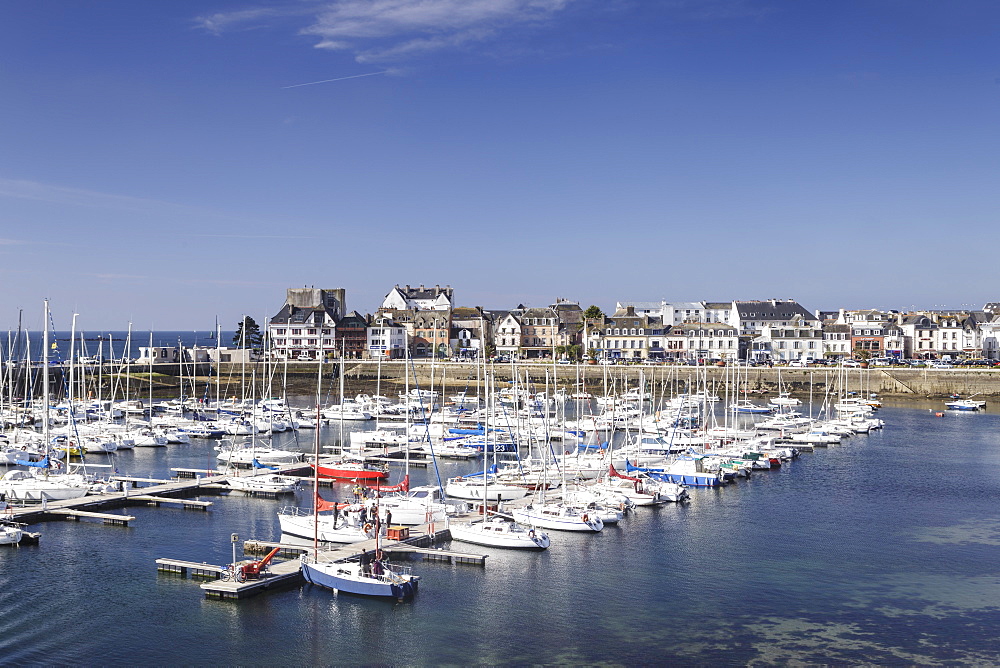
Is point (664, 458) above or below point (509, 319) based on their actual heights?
below

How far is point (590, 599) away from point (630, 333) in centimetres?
10778

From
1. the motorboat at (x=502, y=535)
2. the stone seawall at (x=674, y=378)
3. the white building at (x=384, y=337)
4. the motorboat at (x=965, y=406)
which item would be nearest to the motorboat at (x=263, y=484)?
the motorboat at (x=502, y=535)

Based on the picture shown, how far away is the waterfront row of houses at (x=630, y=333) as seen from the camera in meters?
134

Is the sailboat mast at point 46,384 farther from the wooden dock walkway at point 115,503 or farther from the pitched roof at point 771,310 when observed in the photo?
the pitched roof at point 771,310

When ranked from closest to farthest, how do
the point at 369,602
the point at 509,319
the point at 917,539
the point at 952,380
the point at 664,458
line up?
the point at 369,602
the point at 917,539
the point at 664,458
the point at 952,380
the point at 509,319

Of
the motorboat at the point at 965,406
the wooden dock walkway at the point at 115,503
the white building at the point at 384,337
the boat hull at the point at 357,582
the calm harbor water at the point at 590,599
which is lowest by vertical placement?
the calm harbor water at the point at 590,599

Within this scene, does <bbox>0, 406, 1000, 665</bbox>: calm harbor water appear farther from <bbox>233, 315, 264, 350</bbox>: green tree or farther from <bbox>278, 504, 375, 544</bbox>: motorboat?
<bbox>233, 315, 264, 350</bbox>: green tree

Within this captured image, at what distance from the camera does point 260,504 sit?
46406 mm

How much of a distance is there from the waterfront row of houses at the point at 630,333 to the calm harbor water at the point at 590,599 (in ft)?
288

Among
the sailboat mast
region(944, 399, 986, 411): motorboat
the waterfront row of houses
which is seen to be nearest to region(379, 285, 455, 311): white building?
the waterfront row of houses

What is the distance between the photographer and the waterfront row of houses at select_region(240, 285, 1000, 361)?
13425 cm

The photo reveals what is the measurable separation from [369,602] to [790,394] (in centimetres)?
8834

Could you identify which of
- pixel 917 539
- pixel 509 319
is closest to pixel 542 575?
pixel 917 539

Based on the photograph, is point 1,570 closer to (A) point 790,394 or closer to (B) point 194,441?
(B) point 194,441
